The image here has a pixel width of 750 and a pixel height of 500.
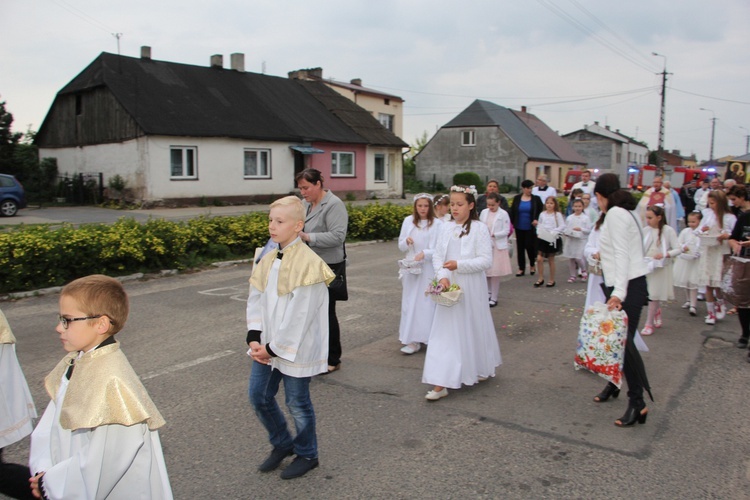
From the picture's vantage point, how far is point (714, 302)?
8.62 metres

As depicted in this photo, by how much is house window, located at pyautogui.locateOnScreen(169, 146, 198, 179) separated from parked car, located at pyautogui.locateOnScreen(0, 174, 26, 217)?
5811 millimetres

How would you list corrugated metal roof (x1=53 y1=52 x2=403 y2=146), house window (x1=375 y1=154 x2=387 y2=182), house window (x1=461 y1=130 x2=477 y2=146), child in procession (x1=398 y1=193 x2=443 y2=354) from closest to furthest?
child in procession (x1=398 y1=193 x2=443 y2=354), corrugated metal roof (x1=53 y1=52 x2=403 y2=146), house window (x1=375 y1=154 x2=387 y2=182), house window (x1=461 y1=130 x2=477 y2=146)

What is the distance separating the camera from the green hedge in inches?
380

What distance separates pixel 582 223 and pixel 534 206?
1017mm

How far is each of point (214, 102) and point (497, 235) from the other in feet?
75.7

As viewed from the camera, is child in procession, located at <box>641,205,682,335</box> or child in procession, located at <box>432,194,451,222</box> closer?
child in procession, located at <box>432,194,451,222</box>

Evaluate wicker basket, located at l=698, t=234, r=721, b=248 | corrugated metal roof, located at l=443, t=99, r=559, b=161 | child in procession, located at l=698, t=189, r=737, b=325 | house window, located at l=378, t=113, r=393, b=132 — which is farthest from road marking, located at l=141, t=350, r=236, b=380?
corrugated metal roof, located at l=443, t=99, r=559, b=161

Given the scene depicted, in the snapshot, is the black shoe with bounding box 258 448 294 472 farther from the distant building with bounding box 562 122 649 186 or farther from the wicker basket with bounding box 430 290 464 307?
the distant building with bounding box 562 122 649 186

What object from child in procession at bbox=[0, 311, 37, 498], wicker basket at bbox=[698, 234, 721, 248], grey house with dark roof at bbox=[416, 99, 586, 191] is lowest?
child in procession at bbox=[0, 311, 37, 498]

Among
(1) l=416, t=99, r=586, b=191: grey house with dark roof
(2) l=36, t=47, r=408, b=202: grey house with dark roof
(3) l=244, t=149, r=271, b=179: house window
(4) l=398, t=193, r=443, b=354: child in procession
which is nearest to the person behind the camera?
(4) l=398, t=193, r=443, b=354: child in procession

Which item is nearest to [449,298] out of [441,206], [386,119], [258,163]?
[441,206]

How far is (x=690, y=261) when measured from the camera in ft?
A: 29.5

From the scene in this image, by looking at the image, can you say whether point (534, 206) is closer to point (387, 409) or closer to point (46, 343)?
point (387, 409)

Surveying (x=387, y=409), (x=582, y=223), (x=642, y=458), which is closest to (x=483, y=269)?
(x=387, y=409)
